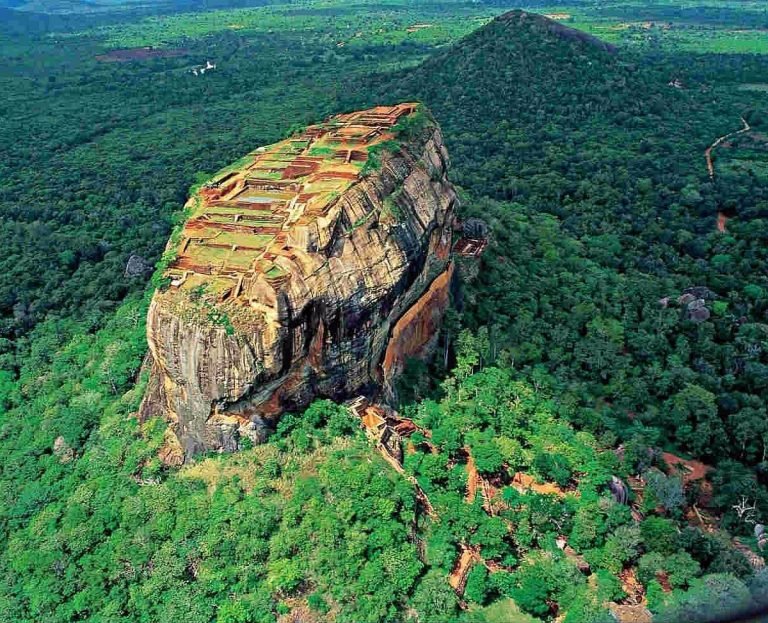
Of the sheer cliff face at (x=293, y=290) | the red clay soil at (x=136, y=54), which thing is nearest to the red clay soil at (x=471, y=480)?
the sheer cliff face at (x=293, y=290)

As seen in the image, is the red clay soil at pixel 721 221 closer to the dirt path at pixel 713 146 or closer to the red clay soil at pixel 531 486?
the dirt path at pixel 713 146

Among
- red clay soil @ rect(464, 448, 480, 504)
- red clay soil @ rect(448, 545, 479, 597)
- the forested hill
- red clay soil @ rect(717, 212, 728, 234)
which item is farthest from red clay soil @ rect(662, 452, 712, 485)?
red clay soil @ rect(717, 212, 728, 234)

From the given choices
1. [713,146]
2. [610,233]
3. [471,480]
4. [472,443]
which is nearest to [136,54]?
[713,146]

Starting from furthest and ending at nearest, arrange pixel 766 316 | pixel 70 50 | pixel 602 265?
pixel 70 50 < pixel 602 265 < pixel 766 316

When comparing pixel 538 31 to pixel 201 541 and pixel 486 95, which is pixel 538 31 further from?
pixel 201 541

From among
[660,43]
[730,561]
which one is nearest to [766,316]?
[730,561]

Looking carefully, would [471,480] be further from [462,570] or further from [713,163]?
[713,163]

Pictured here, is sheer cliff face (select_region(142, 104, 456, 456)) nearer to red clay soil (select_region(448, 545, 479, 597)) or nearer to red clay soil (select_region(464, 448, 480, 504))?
red clay soil (select_region(464, 448, 480, 504))
